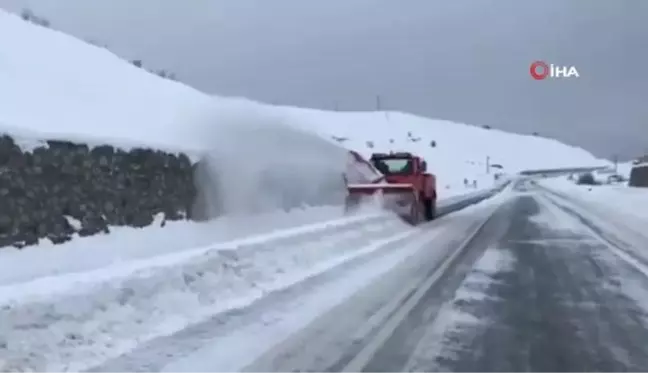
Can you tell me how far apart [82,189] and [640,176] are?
56.0 meters

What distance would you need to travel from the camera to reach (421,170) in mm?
29969

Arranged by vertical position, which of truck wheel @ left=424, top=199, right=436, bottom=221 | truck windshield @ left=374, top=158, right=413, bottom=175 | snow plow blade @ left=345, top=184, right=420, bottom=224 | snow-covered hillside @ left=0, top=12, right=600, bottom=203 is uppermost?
snow-covered hillside @ left=0, top=12, right=600, bottom=203

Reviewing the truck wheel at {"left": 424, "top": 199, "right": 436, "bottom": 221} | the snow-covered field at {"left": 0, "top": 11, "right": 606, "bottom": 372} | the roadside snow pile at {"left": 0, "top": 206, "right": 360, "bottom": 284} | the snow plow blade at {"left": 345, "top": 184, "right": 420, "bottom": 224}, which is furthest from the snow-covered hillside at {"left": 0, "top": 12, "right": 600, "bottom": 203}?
the truck wheel at {"left": 424, "top": 199, "right": 436, "bottom": 221}

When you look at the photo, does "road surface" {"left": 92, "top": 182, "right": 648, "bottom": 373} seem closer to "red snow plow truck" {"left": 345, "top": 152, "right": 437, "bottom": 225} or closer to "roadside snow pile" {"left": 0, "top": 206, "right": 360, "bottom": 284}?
"roadside snow pile" {"left": 0, "top": 206, "right": 360, "bottom": 284}

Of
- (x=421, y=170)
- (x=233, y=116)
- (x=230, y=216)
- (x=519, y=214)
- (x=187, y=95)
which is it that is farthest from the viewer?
(x=187, y=95)

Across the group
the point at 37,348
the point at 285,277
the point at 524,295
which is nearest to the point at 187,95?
the point at 285,277

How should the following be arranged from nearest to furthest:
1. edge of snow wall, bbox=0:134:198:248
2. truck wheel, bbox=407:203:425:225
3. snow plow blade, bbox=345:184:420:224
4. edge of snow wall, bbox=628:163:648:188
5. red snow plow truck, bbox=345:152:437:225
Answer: edge of snow wall, bbox=0:134:198:248, snow plow blade, bbox=345:184:420:224, red snow plow truck, bbox=345:152:437:225, truck wheel, bbox=407:203:425:225, edge of snow wall, bbox=628:163:648:188

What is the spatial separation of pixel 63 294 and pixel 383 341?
3261 millimetres

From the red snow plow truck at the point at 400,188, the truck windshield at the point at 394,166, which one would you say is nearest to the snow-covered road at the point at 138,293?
the red snow plow truck at the point at 400,188

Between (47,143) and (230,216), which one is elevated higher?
(47,143)

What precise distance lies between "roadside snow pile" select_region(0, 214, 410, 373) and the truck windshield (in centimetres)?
1515

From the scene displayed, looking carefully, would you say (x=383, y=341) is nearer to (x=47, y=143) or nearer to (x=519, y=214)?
(x=47, y=143)

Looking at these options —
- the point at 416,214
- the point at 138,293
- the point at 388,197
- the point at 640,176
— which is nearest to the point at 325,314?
the point at 138,293

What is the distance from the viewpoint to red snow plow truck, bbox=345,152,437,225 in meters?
26.8
